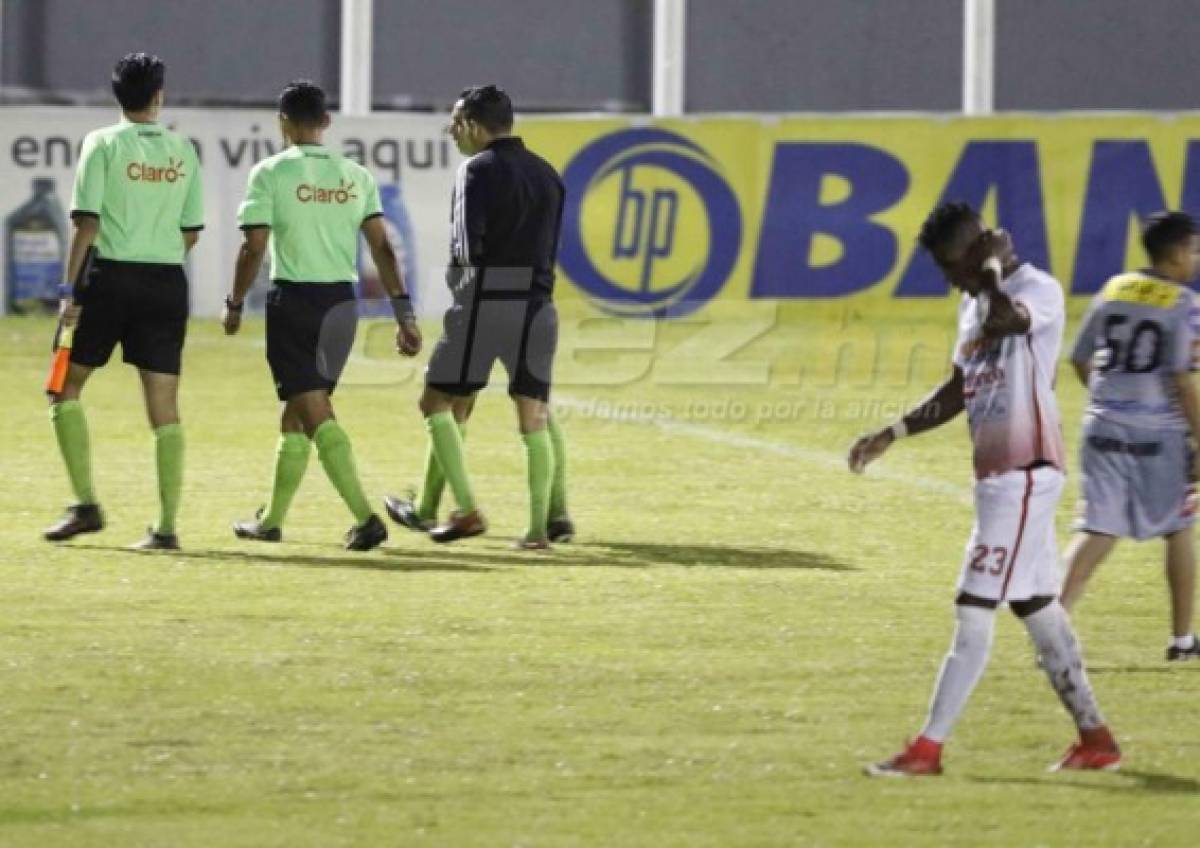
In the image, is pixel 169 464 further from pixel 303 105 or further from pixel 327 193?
pixel 303 105

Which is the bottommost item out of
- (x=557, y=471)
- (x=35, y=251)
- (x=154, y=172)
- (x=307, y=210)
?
(x=35, y=251)

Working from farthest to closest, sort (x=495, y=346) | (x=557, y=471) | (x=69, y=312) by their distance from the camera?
(x=557, y=471), (x=495, y=346), (x=69, y=312)

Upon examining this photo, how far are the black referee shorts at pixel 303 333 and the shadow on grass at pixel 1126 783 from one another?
5.23m

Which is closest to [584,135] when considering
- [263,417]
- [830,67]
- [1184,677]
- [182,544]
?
[263,417]

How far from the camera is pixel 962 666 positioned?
27.8 ft

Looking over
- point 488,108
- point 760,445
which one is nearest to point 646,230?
point 760,445

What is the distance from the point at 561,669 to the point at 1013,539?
7.93 feet

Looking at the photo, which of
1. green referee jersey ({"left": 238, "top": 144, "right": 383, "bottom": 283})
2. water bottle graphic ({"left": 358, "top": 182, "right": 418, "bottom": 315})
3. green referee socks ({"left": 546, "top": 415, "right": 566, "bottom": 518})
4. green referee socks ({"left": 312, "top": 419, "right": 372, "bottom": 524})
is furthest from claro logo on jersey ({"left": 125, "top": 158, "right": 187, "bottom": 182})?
water bottle graphic ({"left": 358, "top": 182, "right": 418, "bottom": 315})

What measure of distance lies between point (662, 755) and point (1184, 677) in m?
2.38

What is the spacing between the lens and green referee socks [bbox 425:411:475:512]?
44.1 feet

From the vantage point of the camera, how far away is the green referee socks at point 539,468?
1341cm

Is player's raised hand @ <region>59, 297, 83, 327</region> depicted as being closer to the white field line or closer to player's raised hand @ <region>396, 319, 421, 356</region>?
player's raised hand @ <region>396, 319, 421, 356</region>

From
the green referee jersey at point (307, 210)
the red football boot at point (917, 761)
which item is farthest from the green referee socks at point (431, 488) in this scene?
the red football boot at point (917, 761)

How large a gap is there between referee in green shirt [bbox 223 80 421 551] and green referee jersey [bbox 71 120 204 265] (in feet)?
1.11
